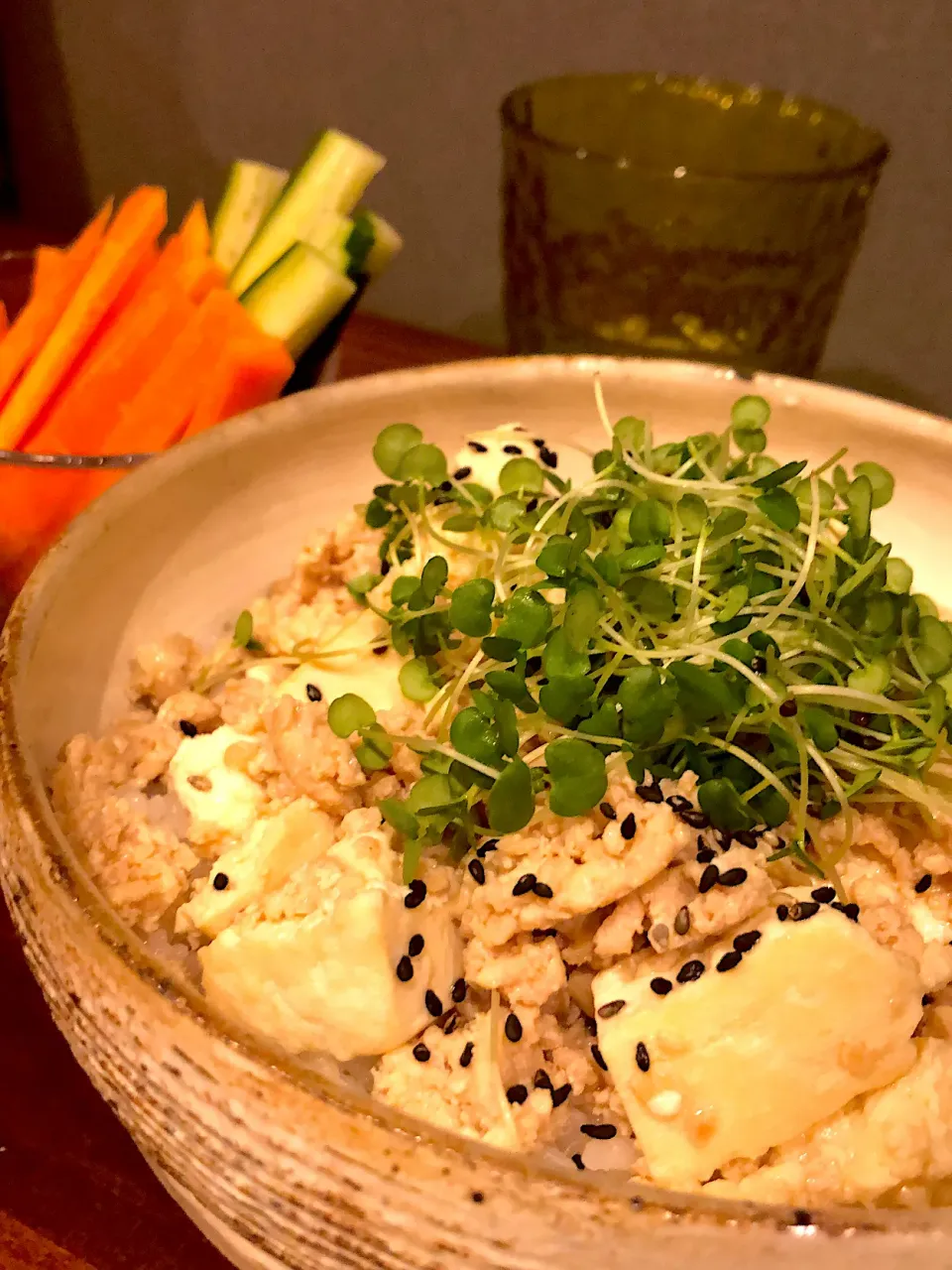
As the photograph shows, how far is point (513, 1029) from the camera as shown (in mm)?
944

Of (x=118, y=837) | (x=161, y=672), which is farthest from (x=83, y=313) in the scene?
(x=118, y=837)

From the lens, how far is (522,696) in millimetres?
1098

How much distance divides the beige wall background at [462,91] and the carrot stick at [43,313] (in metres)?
1.39

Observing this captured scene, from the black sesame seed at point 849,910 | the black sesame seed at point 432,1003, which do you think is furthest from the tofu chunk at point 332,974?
the black sesame seed at point 849,910

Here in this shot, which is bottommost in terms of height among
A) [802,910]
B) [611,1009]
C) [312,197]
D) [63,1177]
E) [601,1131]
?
[63,1177]

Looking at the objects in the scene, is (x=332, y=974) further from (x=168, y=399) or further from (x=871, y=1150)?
(x=168, y=399)

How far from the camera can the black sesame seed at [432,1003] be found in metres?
0.95

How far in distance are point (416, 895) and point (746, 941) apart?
0.29 m

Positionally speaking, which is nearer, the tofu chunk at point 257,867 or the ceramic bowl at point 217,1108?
the ceramic bowl at point 217,1108

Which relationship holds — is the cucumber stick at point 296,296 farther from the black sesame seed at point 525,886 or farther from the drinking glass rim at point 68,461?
the black sesame seed at point 525,886

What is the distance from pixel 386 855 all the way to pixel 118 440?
1000 mm

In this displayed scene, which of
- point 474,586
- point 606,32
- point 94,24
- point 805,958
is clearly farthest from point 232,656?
point 94,24

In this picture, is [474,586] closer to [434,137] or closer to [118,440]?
[118,440]

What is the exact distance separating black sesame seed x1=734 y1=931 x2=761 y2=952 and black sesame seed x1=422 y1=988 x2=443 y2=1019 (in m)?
0.27
